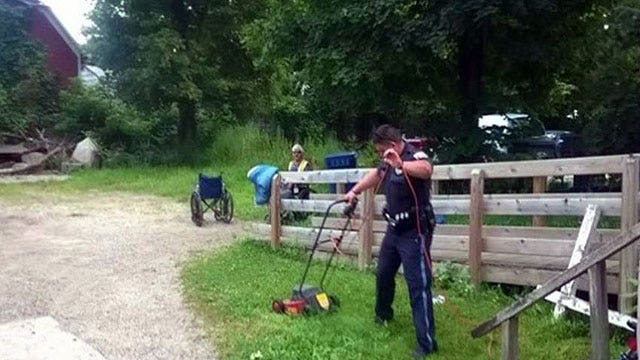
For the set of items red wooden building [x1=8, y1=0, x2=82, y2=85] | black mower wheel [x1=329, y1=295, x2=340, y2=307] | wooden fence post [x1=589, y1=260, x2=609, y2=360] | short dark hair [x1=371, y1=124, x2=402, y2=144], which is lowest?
black mower wheel [x1=329, y1=295, x2=340, y2=307]

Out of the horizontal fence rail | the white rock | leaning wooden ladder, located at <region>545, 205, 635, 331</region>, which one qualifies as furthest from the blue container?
the white rock

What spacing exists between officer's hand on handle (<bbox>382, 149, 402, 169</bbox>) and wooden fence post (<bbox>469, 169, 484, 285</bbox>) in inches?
68.5

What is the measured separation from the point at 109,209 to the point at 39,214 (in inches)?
47.6

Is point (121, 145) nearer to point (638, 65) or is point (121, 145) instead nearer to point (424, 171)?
point (638, 65)

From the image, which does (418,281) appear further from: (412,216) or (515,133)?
(515,133)

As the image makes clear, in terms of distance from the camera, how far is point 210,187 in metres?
10.8

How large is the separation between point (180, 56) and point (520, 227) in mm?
13945

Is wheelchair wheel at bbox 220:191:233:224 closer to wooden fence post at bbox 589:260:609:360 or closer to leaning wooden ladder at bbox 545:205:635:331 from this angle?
leaning wooden ladder at bbox 545:205:635:331

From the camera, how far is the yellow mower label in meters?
5.51

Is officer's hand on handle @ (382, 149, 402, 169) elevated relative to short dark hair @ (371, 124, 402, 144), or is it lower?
lower

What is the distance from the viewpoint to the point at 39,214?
37.3ft

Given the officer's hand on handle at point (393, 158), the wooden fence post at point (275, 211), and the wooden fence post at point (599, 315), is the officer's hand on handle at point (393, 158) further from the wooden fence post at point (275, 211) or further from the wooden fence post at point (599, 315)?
the wooden fence post at point (275, 211)

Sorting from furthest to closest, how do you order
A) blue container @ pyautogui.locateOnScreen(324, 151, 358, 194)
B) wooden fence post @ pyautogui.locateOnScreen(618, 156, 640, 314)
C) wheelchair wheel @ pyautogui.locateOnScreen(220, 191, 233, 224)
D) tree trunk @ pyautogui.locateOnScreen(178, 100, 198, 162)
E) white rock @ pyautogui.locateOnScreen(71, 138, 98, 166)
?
tree trunk @ pyautogui.locateOnScreen(178, 100, 198, 162) → white rock @ pyautogui.locateOnScreen(71, 138, 98, 166) → wheelchair wheel @ pyautogui.locateOnScreen(220, 191, 233, 224) → blue container @ pyautogui.locateOnScreen(324, 151, 358, 194) → wooden fence post @ pyautogui.locateOnScreen(618, 156, 640, 314)

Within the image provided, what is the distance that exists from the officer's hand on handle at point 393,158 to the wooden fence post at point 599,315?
1.48 meters
